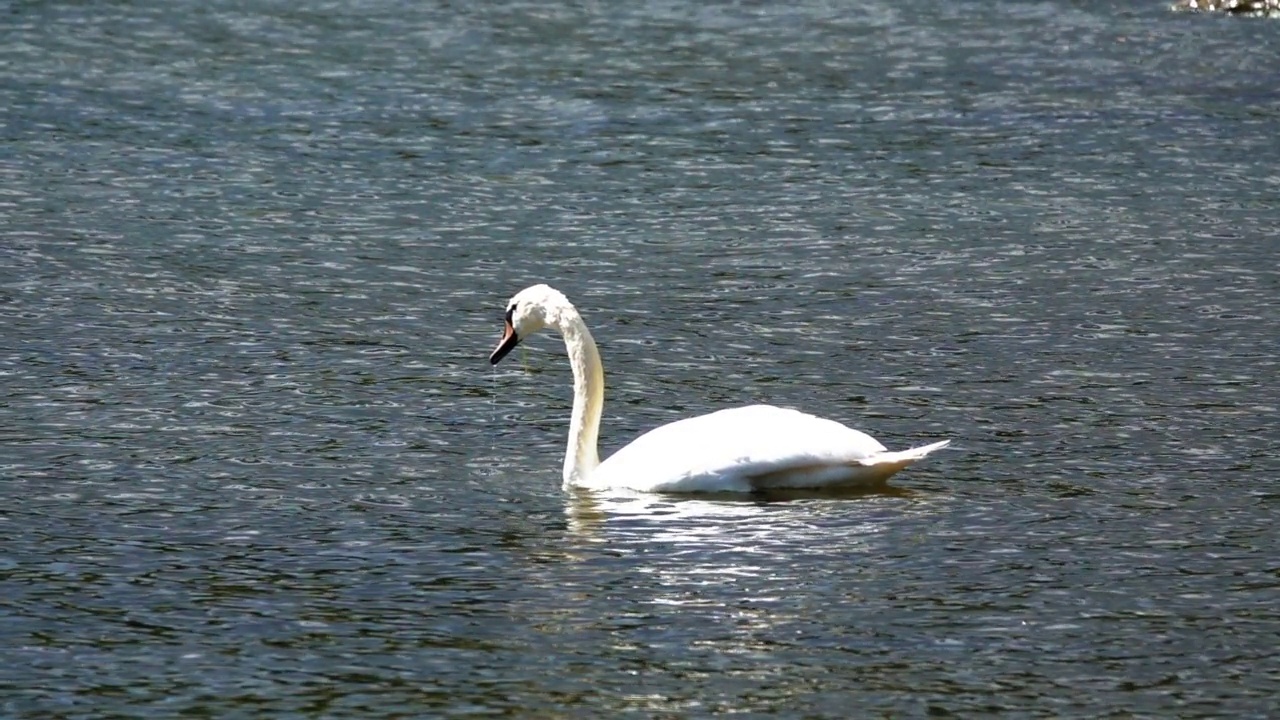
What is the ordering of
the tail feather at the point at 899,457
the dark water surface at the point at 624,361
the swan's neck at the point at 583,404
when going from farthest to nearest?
the swan's neck at the point at 583,404, the tail feather at the point at 899,457, the dark water surface at the point at 624,361

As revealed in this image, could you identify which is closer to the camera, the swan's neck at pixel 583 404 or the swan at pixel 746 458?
the swan at pixel 746 458

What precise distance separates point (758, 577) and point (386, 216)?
8861 mm

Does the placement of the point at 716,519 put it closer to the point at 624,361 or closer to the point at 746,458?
the point at 746,458

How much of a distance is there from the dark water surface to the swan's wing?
15cm

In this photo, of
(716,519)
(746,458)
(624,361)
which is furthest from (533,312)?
(624,361)

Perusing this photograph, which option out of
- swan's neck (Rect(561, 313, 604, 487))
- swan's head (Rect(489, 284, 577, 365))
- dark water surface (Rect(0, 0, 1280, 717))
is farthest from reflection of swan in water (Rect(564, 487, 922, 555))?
swan's head (Rect(489, 284, 577, 365))

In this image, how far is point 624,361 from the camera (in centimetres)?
1504

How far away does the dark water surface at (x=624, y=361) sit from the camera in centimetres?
974

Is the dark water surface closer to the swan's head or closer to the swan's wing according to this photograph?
the swan's wing

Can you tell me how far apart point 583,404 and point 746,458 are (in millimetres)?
1105

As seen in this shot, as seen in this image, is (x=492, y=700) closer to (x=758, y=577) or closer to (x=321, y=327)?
(x=758, y=577)

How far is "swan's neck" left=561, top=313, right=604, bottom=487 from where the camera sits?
1257 cm

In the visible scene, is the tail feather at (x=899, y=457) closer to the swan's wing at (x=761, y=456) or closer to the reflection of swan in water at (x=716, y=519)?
the swan's wing at (x=761, y=456)

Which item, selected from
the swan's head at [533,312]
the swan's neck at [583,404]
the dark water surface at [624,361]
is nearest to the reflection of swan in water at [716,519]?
the dark water surface at [624,361]
